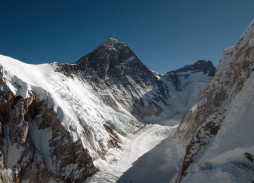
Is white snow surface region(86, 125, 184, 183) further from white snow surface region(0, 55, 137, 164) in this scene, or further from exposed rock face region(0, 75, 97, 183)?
white snow surface region(0, 55, 137, 164)

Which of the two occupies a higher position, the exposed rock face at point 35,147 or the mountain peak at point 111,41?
the mountain peak at point 111,41

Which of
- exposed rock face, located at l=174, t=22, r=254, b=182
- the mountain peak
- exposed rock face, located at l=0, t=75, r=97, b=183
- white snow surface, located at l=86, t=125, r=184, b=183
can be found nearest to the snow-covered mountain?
exposed rock face, located at l=0, t=75, r=97, b=183

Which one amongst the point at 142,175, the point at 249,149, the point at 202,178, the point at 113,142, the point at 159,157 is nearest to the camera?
the point at 249,149

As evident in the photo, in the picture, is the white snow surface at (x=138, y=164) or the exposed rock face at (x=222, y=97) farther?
the white snow surface at (x=138, y=164)

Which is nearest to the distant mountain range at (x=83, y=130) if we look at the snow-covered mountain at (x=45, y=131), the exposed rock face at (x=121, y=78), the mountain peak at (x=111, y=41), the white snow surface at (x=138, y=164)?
the snow-covered mountain at (x=45, y=131)

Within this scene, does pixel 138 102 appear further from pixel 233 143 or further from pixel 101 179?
pixel 233 143

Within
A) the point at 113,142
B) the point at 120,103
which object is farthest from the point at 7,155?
the point at 120,103

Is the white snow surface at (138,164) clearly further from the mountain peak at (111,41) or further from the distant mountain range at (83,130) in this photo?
the mountain peak at (111,41)
